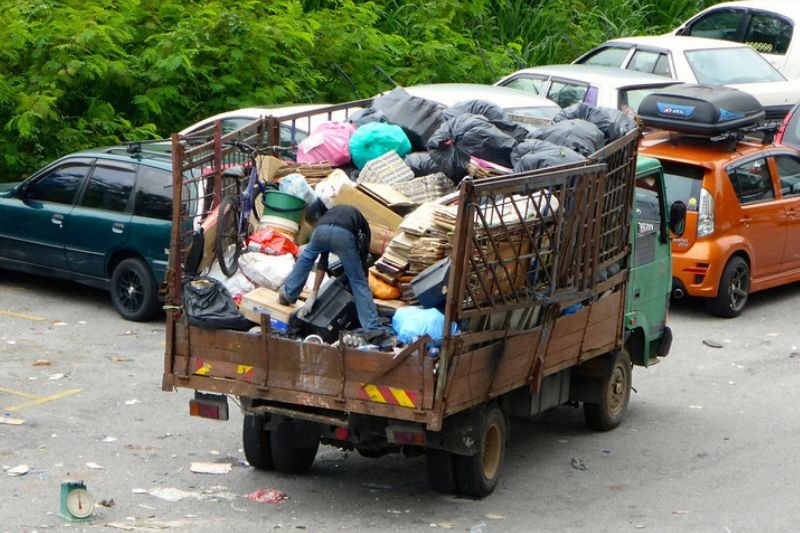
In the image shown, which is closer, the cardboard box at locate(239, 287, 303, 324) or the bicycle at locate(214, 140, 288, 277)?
the cardboard box at locate(239, 287, 303, 324)

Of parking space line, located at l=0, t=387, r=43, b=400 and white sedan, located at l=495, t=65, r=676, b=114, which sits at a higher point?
white sedan, located at l=495, t=65, r=676, b=114

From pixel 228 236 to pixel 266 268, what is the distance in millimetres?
395

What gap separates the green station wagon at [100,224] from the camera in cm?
1315

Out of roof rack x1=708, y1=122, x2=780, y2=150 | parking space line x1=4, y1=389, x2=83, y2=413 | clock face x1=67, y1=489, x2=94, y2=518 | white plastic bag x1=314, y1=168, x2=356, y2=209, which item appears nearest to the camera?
clock face x1=67, y1=489, x2=94, y2=518

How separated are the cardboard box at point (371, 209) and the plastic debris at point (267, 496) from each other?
1.91 m

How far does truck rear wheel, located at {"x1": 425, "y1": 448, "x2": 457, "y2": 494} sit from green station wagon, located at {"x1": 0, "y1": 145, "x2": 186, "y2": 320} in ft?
16.1

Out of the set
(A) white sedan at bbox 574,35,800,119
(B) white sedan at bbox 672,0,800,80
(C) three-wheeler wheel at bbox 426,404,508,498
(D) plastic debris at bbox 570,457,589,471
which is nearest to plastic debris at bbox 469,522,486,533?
(C) three-wheeler wheel at bbox 426,404,508,498

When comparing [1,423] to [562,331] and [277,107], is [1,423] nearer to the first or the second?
[562,331]

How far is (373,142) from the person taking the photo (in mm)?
10242

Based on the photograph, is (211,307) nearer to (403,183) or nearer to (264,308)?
(264,308)

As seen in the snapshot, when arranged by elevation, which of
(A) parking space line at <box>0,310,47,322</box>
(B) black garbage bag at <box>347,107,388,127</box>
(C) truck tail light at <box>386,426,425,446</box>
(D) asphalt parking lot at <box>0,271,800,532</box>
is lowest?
(A) parking space line at <box>0,310,47,322</box>

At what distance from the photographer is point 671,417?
37.0 feet

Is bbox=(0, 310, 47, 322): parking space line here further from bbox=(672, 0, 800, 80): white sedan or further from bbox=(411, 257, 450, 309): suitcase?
bbox=(672, 0, 800, 80): white sedan

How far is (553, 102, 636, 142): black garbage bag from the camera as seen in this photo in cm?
1059
